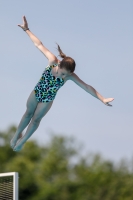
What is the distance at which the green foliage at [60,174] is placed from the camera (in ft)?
150

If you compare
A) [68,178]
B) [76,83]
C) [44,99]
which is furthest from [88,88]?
[68,178]

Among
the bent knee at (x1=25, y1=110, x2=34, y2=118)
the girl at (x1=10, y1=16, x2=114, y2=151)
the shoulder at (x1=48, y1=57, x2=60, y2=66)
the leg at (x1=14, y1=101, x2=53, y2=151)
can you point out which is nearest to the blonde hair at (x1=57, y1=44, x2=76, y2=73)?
the girl at (x1=10, y1=16, x2=114, y2=151)

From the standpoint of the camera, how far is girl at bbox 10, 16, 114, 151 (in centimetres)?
1068

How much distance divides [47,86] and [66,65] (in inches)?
30.9

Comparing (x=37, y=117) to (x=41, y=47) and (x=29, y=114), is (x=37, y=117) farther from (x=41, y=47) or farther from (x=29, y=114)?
Answer: (x=41, y=47)

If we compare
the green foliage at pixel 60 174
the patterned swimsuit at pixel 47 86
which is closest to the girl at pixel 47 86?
the patterned swimsuit at pixel 47 86

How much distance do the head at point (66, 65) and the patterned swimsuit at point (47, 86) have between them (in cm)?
34

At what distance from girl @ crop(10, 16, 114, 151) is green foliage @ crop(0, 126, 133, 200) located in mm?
34151

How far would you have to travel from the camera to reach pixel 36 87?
37.0 feet

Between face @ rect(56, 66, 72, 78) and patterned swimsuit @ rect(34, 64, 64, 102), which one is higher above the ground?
face @ rect(56, 66, 72, 78)

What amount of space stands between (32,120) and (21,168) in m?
35.8

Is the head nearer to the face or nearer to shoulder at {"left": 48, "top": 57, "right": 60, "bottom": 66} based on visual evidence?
the face

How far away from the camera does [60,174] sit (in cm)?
4688

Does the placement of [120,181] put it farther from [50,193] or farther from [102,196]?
[50,193]
